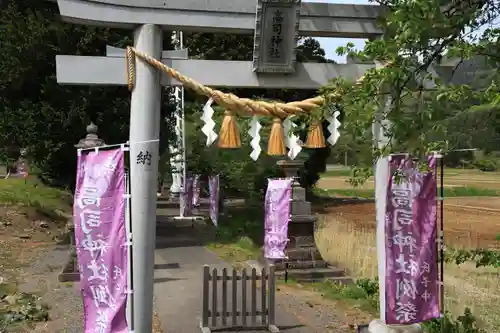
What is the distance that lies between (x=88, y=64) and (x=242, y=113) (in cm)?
160

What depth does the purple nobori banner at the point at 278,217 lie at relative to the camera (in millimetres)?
11758

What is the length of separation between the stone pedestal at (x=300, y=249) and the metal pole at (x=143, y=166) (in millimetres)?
6574

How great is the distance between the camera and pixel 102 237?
558 cm

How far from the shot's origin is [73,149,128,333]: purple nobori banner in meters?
5.54

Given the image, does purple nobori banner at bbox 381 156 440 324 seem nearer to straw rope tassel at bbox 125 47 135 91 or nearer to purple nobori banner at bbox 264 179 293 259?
straw rope tassel at bbox 125 47 135 91

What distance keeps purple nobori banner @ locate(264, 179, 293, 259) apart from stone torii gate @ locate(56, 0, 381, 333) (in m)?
6.11

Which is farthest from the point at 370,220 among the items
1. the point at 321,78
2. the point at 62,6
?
the point at 62,6

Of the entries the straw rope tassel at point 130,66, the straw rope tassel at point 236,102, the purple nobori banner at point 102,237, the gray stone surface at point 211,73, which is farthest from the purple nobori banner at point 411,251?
the straw rope tassel at point 130,66

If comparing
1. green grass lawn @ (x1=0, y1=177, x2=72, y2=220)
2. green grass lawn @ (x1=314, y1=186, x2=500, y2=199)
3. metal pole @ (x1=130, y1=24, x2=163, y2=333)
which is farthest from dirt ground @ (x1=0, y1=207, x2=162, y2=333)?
green grass lawn @ (x1=314, y1=186, x2=500, y2=199)

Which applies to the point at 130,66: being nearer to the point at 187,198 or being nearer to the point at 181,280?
the point at 181,280

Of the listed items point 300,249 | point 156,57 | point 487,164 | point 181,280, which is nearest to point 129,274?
point 156,57

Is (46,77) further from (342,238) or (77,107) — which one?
(342,238)

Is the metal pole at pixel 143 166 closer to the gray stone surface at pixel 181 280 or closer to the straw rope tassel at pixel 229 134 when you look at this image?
the straw rope tassel at pixel 229 134

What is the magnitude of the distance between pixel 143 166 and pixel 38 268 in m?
8.25
